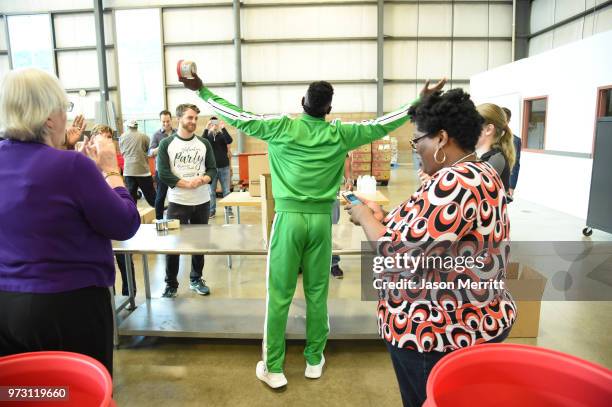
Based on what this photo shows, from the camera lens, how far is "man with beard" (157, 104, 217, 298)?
3453mm

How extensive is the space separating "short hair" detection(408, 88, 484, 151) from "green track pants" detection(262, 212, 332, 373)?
1.18 meters

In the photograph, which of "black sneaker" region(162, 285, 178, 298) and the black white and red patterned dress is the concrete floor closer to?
"black sneaker" region(162, 285, 178, 298)

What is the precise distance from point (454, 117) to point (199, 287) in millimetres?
3173

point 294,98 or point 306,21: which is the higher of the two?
point 306,21

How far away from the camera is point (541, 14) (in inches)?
438

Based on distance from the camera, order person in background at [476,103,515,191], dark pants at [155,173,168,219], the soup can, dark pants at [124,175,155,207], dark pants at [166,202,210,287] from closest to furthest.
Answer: the soup can < person in background at [476,103,515,191] < dark pants at [166,202,210,287] < dark pants at [155,173,168,219] < dark pants at [124,175,155,207]

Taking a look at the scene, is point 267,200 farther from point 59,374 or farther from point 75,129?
point 59,374

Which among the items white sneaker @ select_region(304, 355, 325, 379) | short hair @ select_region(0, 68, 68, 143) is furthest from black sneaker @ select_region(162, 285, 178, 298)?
short hair @ select_region(0, 68, 68, 143)

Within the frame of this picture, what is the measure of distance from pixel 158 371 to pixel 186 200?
1417 mm

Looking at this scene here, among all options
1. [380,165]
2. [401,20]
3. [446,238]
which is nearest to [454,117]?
[446,238]

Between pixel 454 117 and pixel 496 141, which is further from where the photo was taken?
pixel 496 141

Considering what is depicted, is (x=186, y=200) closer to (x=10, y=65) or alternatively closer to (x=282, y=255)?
(x=282, y=255)

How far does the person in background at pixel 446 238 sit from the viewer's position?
104 centimetres

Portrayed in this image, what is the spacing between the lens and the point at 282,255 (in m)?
2.28
